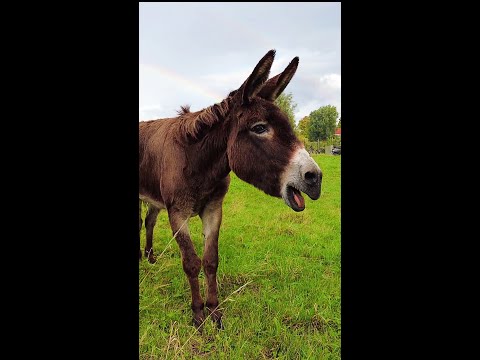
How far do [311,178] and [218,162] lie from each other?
1.04 m

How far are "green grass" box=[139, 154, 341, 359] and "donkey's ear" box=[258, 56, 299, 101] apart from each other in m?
0.77

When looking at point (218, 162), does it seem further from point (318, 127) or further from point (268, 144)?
point (318, 127)

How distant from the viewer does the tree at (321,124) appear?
3.30m

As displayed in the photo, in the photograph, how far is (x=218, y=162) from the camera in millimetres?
2834

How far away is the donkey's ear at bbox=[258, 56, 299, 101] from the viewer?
2.45 metres

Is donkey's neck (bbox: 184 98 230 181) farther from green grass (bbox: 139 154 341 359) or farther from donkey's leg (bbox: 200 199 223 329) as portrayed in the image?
green grass (bbox: 139 154 341 359)

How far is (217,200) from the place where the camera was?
311cm

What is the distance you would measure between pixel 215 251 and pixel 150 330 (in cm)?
91

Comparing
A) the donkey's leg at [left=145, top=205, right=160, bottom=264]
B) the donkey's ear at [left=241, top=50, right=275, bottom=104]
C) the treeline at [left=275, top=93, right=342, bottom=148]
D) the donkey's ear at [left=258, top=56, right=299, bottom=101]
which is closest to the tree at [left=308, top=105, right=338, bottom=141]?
the treeline at [left=275, top=93, right=342, bottom=148]

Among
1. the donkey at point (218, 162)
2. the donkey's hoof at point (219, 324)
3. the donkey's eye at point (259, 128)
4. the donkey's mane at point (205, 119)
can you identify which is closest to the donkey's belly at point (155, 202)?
the donkey at point (218, 162)
